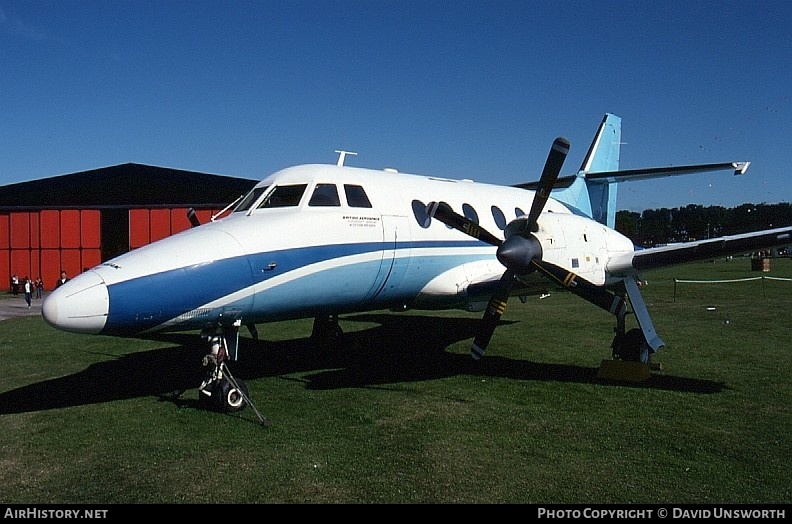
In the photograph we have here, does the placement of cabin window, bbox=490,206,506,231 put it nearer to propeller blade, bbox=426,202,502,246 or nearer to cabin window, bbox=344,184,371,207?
propeller blade, bbox=426,202,502,246

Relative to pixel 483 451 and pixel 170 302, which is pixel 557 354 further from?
pixel 170 302

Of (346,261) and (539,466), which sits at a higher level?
(346,261)

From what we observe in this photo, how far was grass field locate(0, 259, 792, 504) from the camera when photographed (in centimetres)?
600

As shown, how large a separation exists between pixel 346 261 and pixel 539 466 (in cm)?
425

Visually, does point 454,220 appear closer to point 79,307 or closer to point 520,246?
point 520,246

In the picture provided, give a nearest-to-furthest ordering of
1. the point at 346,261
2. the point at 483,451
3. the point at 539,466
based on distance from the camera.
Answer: the point at 539,466 → the point at 483,451 → the point at 346,261

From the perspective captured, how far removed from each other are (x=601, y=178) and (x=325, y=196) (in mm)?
9946

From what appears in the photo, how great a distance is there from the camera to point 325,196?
9531mm

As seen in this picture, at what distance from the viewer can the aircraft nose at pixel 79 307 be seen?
22.2 ft

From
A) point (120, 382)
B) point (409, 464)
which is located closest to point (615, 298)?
point (409, 464)

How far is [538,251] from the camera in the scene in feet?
31.3

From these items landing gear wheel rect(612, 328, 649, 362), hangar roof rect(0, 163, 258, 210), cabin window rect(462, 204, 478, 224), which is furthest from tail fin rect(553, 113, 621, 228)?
hangar roof rect(0, 163, 258, 210)

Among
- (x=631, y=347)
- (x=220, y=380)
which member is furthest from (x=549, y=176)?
(x=220, y=380)

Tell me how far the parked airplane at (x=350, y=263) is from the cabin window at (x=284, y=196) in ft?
0.06
